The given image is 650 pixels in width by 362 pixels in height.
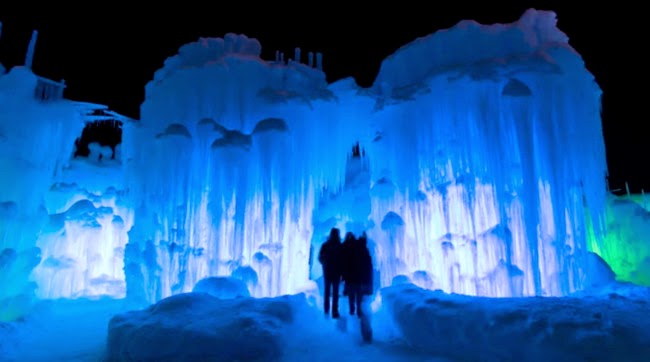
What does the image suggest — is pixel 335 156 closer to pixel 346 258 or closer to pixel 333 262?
pixel 333 262

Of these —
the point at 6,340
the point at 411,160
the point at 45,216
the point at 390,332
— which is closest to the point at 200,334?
the point at 390,332

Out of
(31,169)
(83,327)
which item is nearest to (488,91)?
(83,327)

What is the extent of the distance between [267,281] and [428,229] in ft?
12.9

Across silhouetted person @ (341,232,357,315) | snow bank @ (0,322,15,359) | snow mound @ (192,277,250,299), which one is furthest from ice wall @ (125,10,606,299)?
silhouetted person @ (341,232,357,315)

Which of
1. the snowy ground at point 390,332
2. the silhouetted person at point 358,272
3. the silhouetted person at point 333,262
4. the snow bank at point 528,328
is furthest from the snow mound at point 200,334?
the snow bank at point 528,328

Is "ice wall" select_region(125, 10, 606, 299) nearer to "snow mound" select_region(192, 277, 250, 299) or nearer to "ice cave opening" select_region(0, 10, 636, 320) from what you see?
→ "ice cave opening" select_region(0, 10, 636, 320)

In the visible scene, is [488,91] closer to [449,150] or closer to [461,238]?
[449,150]

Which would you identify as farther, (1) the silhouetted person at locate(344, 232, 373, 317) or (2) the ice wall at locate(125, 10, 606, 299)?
(2) the ice wall at locate(125, 10, 606, 299)

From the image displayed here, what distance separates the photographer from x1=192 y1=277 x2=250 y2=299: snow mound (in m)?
8.84

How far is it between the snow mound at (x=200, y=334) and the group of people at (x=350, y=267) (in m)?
0.94

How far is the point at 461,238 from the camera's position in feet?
33.6

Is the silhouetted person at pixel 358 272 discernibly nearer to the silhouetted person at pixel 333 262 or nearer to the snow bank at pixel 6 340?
the silhouetted person at pixel 333 262

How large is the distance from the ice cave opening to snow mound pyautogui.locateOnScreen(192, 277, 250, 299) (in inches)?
26.3

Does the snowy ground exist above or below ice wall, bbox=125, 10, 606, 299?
below
